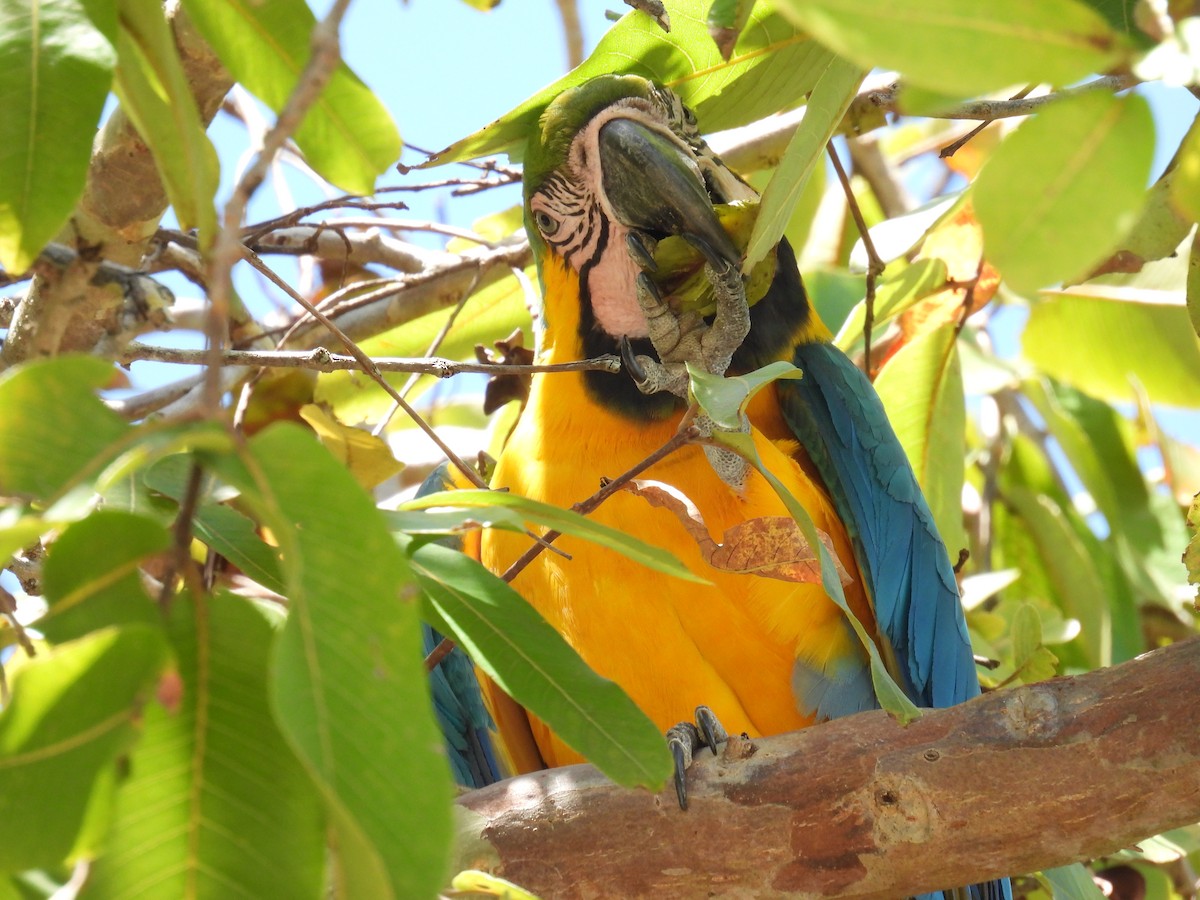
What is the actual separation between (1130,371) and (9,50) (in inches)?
86.9

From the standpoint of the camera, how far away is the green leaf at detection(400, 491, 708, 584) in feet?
3.05

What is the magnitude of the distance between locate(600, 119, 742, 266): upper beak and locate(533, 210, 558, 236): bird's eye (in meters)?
0.18

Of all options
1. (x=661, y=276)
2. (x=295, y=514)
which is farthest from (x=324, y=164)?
(x=661, y=276)

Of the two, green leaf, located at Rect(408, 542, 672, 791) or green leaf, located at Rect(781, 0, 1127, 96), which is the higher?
green leaf, located at Rect(781, 0, 1127, 96)

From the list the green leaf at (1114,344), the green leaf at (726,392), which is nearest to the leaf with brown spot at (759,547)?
the green leaf at (726,392)

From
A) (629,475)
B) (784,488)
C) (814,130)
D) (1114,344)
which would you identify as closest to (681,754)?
(629,475)

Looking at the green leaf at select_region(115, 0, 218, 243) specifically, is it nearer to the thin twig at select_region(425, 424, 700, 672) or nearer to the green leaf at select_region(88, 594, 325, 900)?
the green leaf at select_region(88, 594, 325, 900)

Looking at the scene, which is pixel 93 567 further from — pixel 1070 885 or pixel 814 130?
pixel 1070 885

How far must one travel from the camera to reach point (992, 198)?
706mm

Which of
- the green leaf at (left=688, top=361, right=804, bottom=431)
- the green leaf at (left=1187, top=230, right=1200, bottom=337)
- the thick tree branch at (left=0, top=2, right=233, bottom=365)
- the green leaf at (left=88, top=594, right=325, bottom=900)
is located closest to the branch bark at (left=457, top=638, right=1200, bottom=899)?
the green leaf at (left=1187, top=230, right=1200, bottom=337)

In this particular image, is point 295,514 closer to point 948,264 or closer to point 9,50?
point 9,50

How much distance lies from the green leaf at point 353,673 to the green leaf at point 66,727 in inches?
4.6

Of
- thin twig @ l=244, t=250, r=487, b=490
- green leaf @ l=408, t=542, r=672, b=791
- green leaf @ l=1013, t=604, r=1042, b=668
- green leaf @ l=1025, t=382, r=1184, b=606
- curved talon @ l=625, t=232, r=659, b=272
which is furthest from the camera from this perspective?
green leaf @ l=1025, t=382, r=1184, b=606

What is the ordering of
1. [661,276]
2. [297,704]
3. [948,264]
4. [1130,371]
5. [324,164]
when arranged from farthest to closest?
[1130,371] < [948,264] < [661,276] < [324,164] < [297,704]
